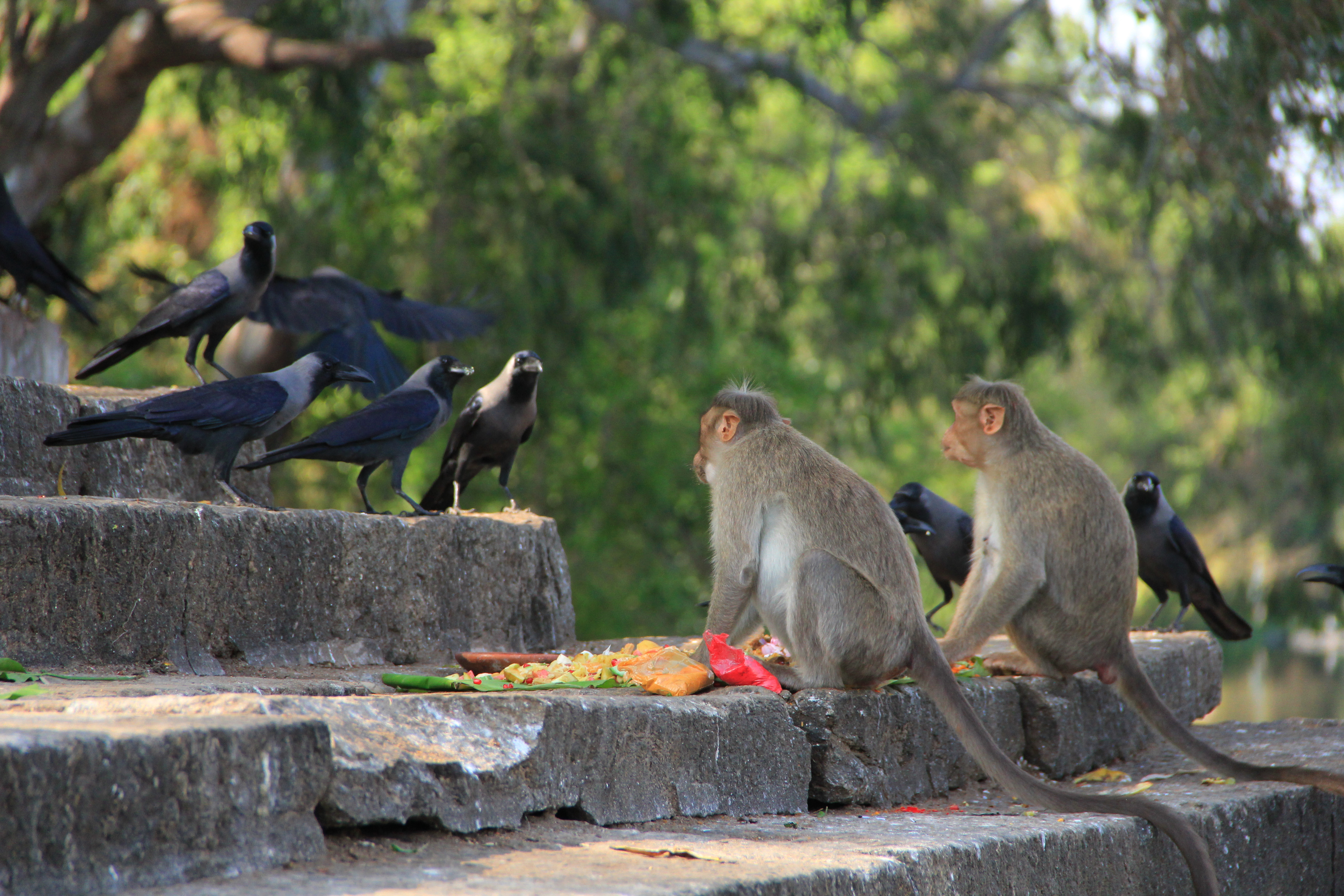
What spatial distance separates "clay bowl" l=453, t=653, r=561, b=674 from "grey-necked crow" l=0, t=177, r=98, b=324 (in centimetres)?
357

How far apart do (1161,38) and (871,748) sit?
28.3ft

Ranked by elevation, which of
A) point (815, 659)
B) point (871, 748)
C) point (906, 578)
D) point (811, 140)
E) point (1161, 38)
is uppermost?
point (811, 140)

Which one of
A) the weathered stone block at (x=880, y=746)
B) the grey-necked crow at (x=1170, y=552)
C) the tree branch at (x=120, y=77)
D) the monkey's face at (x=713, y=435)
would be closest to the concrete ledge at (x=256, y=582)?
the monkey's face at (x=713, y=435)

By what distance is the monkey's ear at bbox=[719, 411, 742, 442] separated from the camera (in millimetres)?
5473

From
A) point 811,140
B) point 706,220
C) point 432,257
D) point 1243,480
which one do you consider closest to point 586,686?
point 432,257

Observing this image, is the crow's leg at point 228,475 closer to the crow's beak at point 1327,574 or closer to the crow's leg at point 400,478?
the crow's leg at point 400,478

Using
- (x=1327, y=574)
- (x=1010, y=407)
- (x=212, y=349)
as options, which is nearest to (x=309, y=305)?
(x=212, y=349)

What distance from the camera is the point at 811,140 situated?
2409cm

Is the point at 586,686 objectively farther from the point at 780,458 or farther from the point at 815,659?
the point at 780,458

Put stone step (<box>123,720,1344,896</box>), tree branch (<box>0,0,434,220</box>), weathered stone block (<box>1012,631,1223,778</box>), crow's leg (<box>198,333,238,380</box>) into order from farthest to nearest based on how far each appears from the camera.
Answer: tree branch (<box>0,0,434,220</box>) < crow's leg (<box>198,333,238,380</box>) < weathered stone block (<box>1012,631,1223,778</box>) < stone step (<box>123,720,1344,896</box>)

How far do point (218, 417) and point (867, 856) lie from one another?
3.35 m

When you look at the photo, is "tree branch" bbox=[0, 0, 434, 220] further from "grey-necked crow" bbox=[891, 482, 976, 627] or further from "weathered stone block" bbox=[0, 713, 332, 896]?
"weathered stone block" bbox=[0, 713, 332, 896]

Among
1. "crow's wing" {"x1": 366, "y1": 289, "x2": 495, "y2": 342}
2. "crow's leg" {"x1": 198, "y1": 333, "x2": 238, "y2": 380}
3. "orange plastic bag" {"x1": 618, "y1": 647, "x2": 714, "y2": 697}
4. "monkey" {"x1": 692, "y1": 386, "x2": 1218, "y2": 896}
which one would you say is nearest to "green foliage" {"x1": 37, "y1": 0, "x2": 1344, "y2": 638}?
"crow's wing" {"x1": 366, "y1": 289, "x2": 495, "y2": 342}

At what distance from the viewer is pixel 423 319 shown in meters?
8.25
